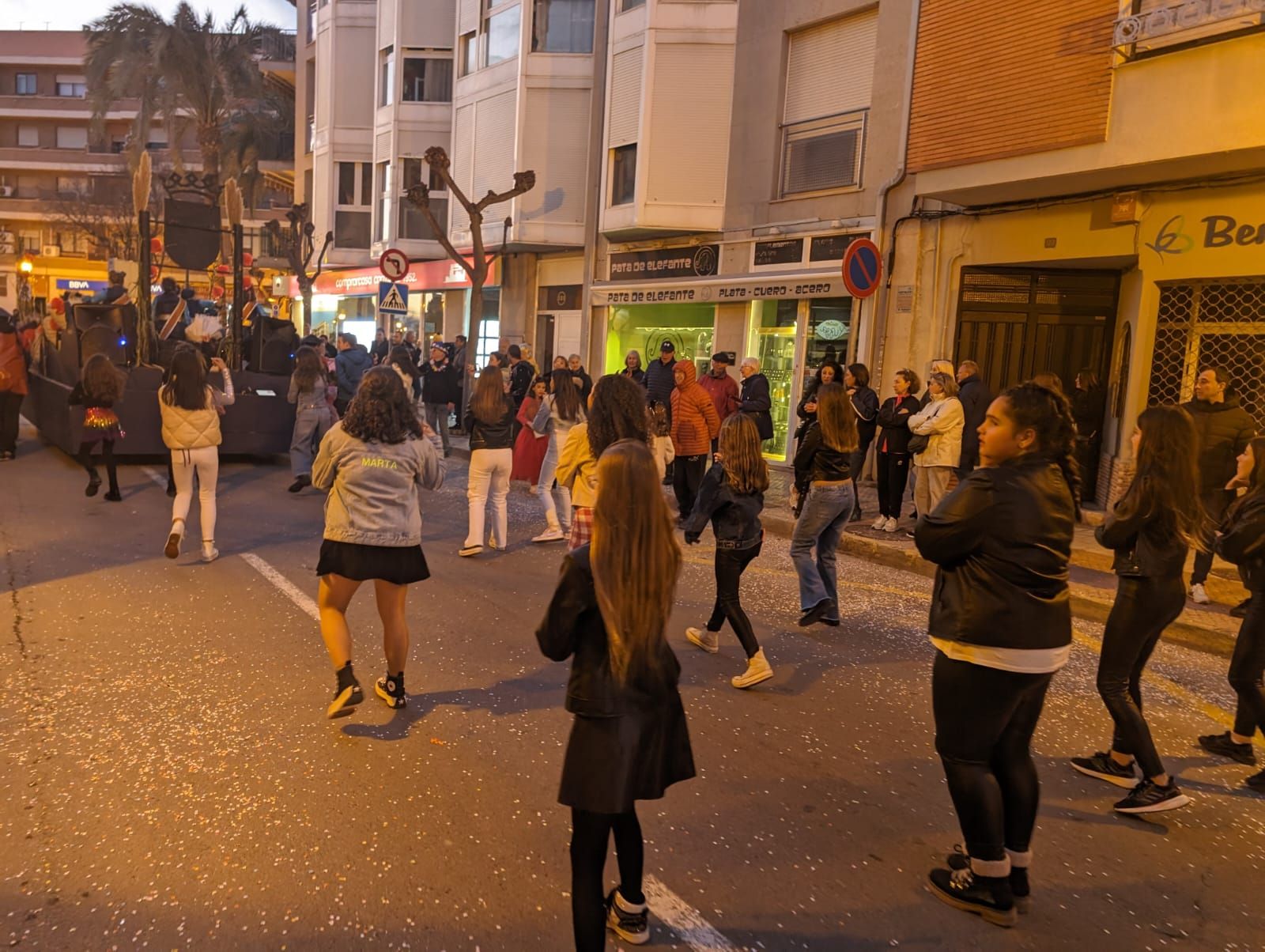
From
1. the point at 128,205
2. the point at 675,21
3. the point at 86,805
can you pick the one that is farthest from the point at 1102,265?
the point at 128,205

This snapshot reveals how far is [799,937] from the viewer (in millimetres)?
3217

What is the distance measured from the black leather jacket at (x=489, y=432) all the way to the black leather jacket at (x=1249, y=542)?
581cm

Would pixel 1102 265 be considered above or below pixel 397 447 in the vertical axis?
above

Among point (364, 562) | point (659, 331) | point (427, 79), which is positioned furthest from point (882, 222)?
point (427, 79)

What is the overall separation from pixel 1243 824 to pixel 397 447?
13.8 ft

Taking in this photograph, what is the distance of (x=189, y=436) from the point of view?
26.2 ft

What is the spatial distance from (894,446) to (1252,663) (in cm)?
596

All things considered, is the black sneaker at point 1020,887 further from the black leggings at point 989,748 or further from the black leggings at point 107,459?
the black leggings at point 107,459

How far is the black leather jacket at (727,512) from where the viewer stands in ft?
19.0

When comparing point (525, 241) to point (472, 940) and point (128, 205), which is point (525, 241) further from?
point (128, 205)

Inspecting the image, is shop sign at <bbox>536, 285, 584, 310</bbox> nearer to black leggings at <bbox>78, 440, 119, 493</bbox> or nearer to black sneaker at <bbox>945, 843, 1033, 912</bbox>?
black leggings at <bbox>78, 440, 119, 493</bbox>

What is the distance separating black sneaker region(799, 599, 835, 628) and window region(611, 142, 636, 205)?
43.3ft

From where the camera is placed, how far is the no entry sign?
11.1 metres

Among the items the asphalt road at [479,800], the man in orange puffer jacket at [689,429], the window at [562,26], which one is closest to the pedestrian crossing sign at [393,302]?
the window at [562,26]
